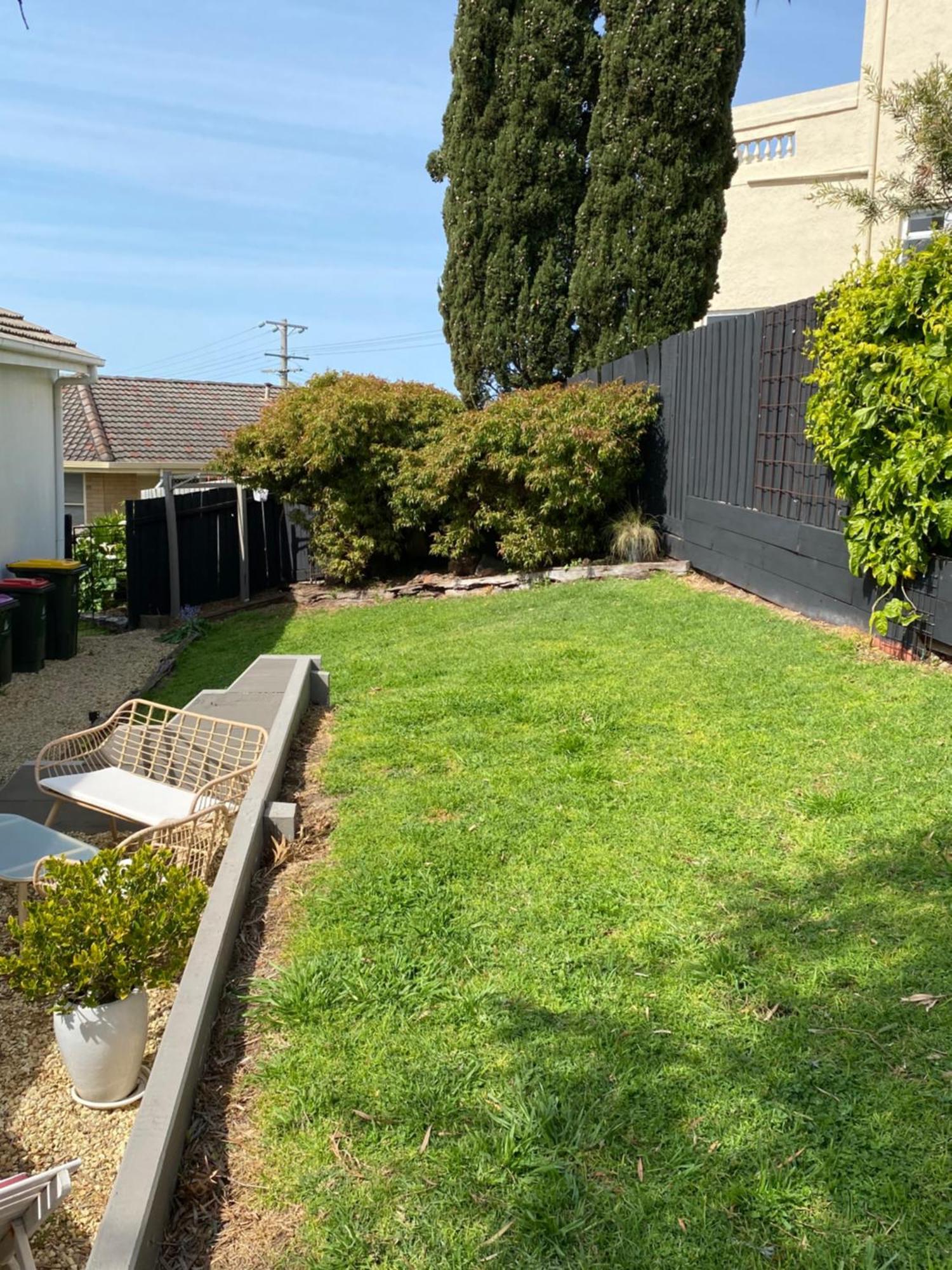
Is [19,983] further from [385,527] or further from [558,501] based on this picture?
[385,527]

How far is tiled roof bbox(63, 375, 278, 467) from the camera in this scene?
2431 cm

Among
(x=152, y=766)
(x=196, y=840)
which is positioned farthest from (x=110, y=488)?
(x=196, y=840)

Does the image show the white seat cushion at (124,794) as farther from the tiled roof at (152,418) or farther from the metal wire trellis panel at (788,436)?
the tiled roof at (152,418)

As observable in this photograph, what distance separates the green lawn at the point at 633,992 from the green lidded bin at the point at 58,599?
5988 millimetres

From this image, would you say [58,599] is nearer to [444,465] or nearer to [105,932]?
[444,465]

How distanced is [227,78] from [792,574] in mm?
5781

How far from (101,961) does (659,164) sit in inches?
541

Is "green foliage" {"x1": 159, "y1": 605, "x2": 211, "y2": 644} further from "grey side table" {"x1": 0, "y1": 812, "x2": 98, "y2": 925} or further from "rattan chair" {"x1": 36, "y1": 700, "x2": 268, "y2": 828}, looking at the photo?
"grey side table" {"x1": 0, "y1": 812, "x2": 98, "y2": 925}

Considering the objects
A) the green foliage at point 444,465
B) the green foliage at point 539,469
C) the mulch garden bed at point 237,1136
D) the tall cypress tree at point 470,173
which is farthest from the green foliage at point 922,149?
the mulch garden bed at point 237,1136

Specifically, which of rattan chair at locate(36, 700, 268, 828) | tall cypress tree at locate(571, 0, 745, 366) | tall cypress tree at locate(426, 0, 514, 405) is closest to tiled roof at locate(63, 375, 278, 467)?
tall cypress tree at locate(426, 0, 514, 405)

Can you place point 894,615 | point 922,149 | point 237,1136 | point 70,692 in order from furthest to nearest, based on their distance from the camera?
point 922,149 < point 70,692 < point 894,615 < point 237,1136

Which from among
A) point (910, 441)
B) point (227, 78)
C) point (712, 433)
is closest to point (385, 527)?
point (712, 433)

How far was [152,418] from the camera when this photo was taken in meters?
26.7

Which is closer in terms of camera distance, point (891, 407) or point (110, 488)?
point (891, 407)
